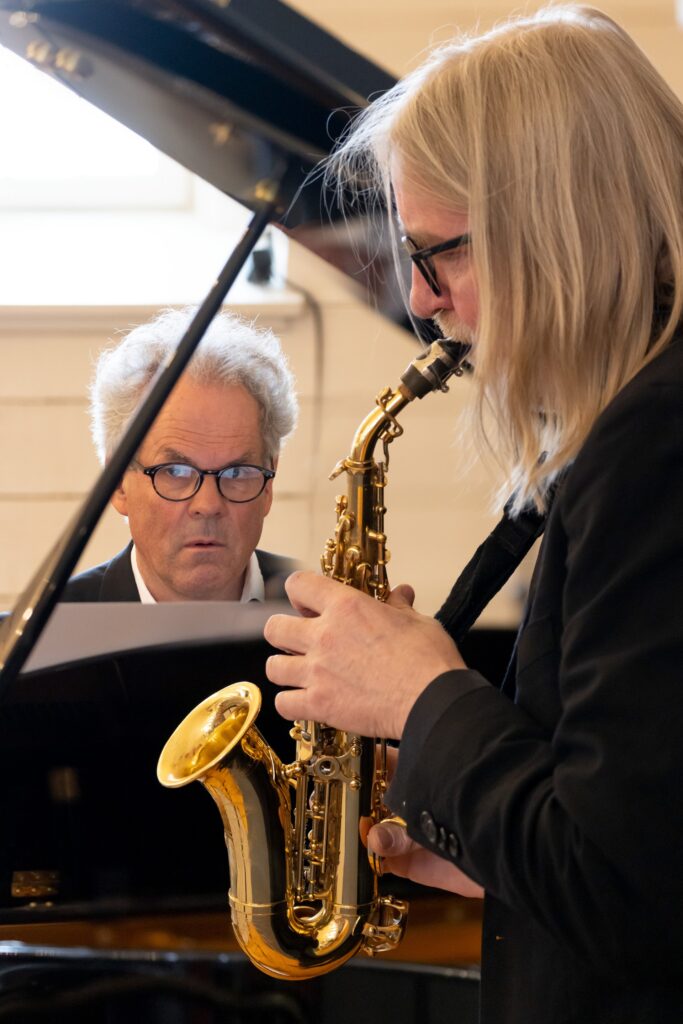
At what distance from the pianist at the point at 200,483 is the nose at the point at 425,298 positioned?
752 mm

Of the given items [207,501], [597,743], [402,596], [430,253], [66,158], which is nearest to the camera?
[597,743]

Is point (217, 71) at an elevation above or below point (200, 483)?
above

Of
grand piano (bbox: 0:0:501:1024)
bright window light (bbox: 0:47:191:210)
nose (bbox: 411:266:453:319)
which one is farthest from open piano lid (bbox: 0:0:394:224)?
bright window light (bbox: 0:47:191:210)

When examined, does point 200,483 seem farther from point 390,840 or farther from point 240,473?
point 390,840

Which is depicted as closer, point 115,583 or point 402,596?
point 402,596

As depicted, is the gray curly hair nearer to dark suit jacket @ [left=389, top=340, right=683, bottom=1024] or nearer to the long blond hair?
the long blond hair

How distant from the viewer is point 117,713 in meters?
1.73

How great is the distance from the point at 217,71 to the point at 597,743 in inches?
38.9

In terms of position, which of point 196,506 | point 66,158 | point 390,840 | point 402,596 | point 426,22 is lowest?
point 390,840

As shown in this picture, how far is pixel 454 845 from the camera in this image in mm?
883

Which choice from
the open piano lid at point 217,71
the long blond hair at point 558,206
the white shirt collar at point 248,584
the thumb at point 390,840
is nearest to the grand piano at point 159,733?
the open piano lid at point 217,71

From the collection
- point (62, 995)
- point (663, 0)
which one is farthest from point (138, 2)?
point (663, 0)

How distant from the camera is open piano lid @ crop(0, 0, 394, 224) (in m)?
1.38

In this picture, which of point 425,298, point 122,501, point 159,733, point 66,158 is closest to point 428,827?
point 425,298
